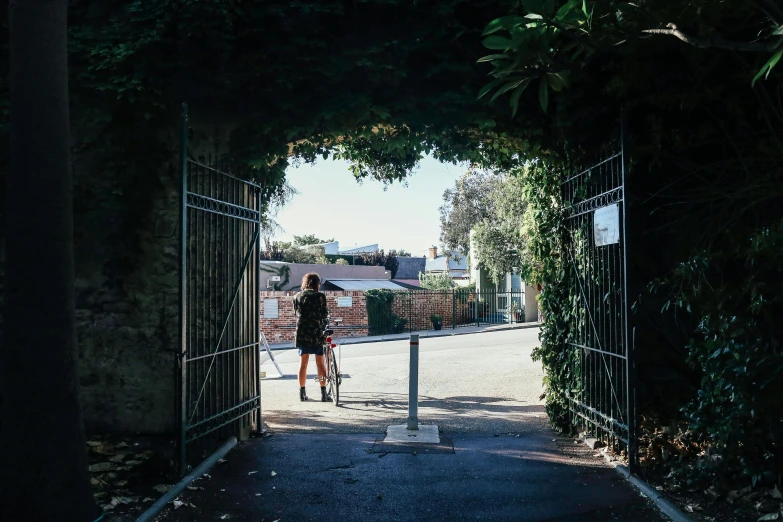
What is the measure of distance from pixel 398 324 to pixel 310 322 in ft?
60.3

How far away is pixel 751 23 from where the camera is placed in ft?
15.7

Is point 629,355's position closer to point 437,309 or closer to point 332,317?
point 332,317

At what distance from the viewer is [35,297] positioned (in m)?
4.15

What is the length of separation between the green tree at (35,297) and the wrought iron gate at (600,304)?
4241 millimetres

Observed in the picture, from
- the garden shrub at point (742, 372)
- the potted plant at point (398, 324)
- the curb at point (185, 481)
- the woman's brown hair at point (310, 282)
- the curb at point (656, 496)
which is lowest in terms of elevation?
the curb at point (656, 496)

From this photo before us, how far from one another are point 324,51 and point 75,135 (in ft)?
8.41

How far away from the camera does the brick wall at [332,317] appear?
1005 inches

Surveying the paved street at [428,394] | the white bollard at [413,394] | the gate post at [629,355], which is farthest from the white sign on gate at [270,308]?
the gate post at [629,355]

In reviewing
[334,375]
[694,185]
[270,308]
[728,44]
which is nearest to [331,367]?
[334,375]

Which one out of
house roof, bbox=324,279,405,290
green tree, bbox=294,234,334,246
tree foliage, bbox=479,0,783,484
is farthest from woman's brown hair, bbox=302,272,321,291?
green tree, bbox=294,234,334,246

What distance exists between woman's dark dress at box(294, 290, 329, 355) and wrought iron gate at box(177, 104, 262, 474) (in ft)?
8.24

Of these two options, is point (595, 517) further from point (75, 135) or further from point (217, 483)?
point (75, 135)

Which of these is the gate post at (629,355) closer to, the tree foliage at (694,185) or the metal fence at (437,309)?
the tree foliage at (694,185)

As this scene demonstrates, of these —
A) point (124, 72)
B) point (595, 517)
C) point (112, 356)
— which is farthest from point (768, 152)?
point (112, 356)
